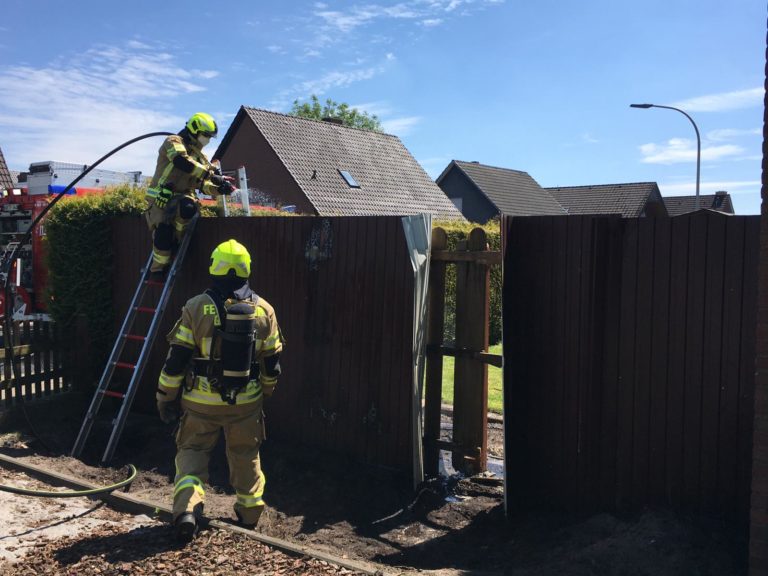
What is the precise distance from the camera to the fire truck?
11.1 meters

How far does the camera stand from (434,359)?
19.2ft

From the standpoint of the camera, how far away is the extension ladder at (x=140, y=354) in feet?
21.4

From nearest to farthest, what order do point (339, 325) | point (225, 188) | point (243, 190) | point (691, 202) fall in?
point (339, 325) < point (225, 188) < point (243, 190) < point (691, 202)

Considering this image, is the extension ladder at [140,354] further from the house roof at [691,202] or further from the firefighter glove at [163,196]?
the house roof at [691,202]

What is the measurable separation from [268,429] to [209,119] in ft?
10.5

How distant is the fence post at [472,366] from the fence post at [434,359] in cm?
16

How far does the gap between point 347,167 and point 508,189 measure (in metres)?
17.9

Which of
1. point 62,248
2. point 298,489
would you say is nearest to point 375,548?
point 298,489

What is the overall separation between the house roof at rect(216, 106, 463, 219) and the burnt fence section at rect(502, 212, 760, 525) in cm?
1774

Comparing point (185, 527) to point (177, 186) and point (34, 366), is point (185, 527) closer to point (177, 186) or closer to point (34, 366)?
point (177, 186)

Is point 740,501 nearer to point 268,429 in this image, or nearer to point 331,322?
point 331,322

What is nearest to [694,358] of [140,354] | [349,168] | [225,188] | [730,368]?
[730,368]

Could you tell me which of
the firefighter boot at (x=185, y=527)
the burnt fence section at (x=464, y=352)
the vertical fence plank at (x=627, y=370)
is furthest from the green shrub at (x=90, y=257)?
the vertical fence plank at (x=627, y=370)

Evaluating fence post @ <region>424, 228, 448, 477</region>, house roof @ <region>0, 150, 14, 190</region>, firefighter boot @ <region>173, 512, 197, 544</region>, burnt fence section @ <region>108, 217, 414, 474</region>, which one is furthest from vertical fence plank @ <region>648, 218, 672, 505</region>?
house roof @ <region>0, 150, 14, 190</region>
